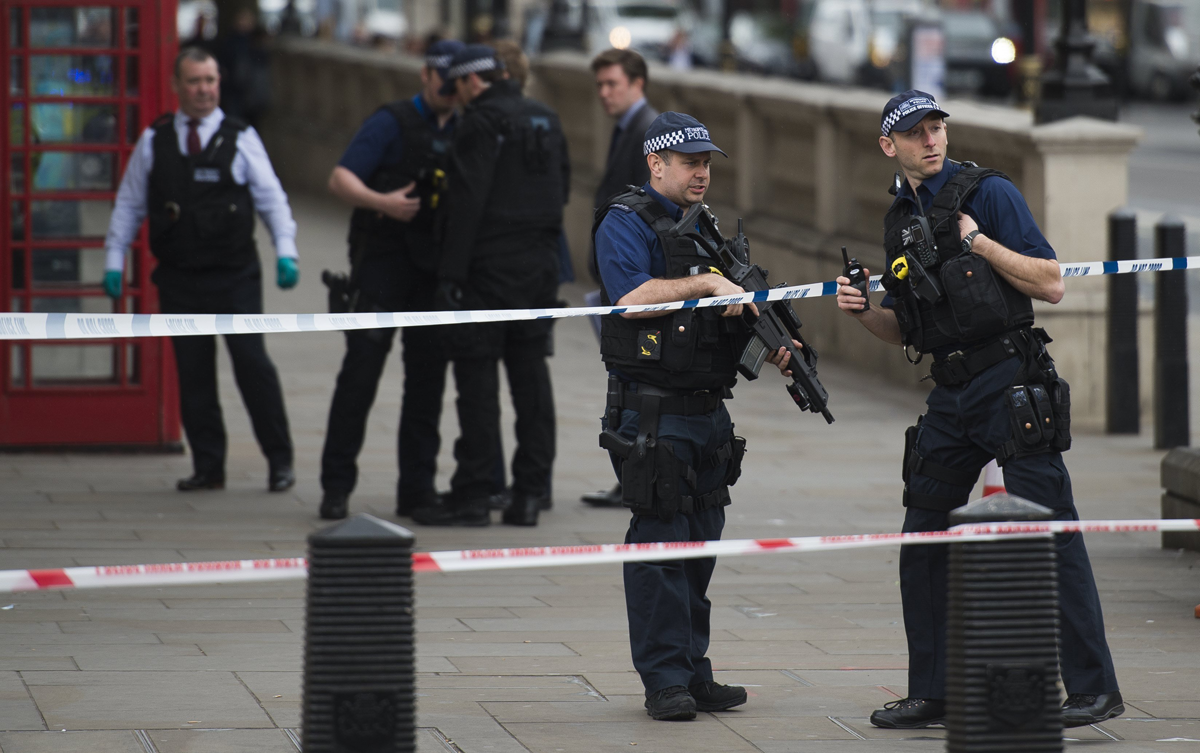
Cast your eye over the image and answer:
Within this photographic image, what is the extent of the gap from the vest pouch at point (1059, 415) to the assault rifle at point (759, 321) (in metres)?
0.64

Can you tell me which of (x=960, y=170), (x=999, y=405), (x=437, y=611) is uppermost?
(x=960, y=170)

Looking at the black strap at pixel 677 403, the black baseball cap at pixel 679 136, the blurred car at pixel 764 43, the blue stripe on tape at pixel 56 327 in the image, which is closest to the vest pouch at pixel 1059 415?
the black strap at pixel 677 403

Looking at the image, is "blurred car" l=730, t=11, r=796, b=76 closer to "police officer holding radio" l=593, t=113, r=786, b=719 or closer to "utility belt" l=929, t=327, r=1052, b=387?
"police officer holding radio" l=593, t=113, r=786, b=719

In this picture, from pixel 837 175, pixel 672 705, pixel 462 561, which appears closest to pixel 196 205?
pixel 672 705

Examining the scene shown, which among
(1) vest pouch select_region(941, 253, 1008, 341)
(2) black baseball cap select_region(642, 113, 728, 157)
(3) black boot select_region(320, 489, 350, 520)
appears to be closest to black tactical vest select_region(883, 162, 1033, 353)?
(1) vest pouch select_region(941, 253, 1008, 341)

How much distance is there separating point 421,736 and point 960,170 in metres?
2.23

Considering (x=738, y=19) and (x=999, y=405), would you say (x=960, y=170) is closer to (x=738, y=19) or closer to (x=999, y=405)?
(x=999, y=405)

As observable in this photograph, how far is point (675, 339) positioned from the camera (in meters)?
5.27

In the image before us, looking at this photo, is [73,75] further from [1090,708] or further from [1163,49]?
[1163,49]

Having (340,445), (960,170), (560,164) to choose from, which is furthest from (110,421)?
(960,170)

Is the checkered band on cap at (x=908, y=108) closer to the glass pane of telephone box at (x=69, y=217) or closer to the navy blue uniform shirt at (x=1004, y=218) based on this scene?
the navy blue uniform shirt at (x=1004, y=218)

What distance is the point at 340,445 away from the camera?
8172 millimetres

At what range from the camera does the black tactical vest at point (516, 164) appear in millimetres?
7754

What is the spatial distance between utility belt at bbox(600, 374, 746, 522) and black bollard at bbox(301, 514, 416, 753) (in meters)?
1.62
